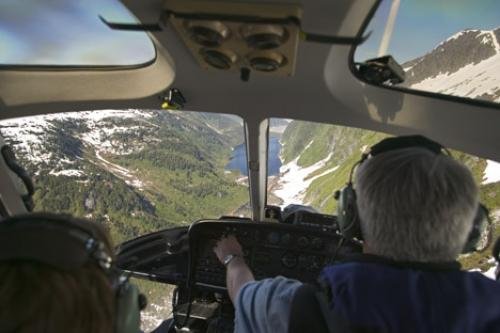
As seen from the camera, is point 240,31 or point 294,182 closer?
point 240,31

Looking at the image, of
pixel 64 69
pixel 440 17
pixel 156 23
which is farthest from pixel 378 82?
pixel 64 69

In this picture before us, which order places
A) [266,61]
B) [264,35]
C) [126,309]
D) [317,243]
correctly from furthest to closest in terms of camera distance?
1. [317,243]
2. [266,61]
3. [264,35]
4. [126,309]

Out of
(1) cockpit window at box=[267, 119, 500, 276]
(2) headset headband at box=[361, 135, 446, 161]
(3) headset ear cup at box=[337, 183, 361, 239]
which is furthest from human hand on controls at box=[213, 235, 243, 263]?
(2) headset headband at box=[361, 135, 446, 161]

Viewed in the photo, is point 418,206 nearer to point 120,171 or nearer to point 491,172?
point 491,172

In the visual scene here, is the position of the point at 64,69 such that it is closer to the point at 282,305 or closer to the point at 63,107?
the point at 63,107

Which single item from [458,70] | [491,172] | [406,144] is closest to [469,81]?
[458,70]

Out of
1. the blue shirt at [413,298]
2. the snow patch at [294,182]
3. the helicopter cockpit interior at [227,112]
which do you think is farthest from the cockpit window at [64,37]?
the snow patch at [294,182]

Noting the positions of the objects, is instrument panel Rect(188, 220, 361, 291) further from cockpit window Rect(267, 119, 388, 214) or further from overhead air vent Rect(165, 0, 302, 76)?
overhead air vent Rect(165, 0, 302, 76)
